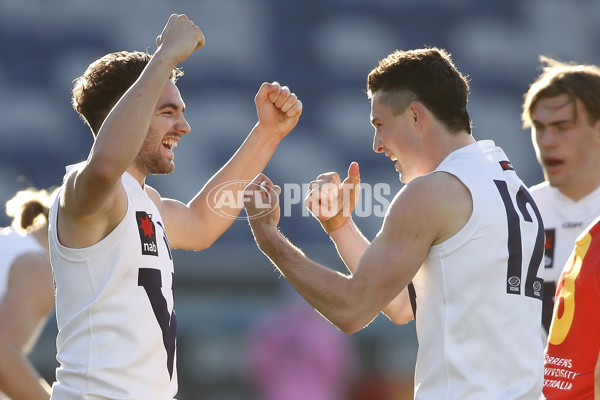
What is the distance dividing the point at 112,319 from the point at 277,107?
58.8 inches

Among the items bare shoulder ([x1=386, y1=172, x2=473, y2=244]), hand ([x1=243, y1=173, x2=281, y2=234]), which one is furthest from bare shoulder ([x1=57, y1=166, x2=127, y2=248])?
bare shoulder ([x1=386, y1=172, x2=473, y2=244])

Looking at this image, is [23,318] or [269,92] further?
[23,318]

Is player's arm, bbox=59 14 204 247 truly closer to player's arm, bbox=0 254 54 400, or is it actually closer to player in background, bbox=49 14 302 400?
player in background, bbox=49 14 302 400

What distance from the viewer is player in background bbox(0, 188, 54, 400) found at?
13.7 feet

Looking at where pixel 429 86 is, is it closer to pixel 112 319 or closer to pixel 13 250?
pixel 112 319

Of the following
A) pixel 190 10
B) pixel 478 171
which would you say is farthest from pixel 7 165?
pixel 478 171

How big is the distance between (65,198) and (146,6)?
31.2 feet

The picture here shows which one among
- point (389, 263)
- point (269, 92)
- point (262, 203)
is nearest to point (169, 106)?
point (269, 92)

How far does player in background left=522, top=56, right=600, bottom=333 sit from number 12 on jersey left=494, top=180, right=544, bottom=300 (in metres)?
1.65

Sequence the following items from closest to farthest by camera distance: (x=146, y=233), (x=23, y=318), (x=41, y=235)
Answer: (x=146, y=233) → (x=23, y=318) → (x=41, y=235)

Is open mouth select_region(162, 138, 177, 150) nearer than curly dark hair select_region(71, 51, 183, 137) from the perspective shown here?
No

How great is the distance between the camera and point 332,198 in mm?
3668

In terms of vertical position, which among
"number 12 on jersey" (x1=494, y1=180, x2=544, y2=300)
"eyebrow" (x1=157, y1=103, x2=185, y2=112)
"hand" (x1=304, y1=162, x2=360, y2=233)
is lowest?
"number 12 on jersey" (x1=494, y1=180, x2=544, y2=300)

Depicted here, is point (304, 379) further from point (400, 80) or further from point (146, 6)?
point (146, 6)
